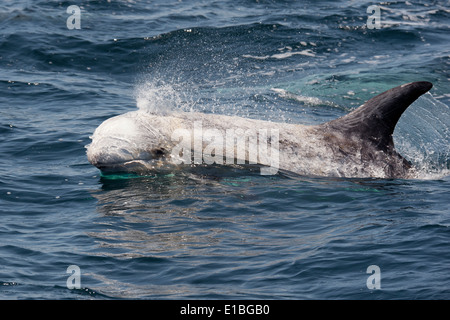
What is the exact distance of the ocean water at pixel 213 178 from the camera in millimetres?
8000

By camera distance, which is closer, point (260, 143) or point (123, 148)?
point (123, 148)

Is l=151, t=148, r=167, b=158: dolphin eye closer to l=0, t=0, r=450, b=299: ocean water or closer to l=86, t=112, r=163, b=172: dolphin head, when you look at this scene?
l=86, t=112, r=163, b=172: dolphin head

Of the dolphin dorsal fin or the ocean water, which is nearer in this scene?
the ocean water

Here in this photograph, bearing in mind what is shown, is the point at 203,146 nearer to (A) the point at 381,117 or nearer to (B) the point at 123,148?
(B) the point at 123,148

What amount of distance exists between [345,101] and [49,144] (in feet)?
25.2

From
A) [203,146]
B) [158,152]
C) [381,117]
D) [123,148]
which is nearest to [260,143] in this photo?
[203,146]

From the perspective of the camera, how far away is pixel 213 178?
11.2 meters

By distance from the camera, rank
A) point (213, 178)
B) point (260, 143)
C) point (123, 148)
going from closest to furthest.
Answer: point (123, 148) < point (213, 178) < point (260, 143)

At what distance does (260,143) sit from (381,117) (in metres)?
2.09

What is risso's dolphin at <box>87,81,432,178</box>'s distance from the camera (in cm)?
1118

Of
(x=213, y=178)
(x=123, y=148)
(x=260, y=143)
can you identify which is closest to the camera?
(x=123, y=148)

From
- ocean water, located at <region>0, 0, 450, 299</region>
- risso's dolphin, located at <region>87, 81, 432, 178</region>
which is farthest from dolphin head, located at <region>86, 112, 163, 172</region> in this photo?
ocean water, located at <region>0, 0, 450, 299</region>

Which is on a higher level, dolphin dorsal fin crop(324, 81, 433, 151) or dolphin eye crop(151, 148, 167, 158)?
dolphin dorsal fin crop(324, 81, 433, 151)
